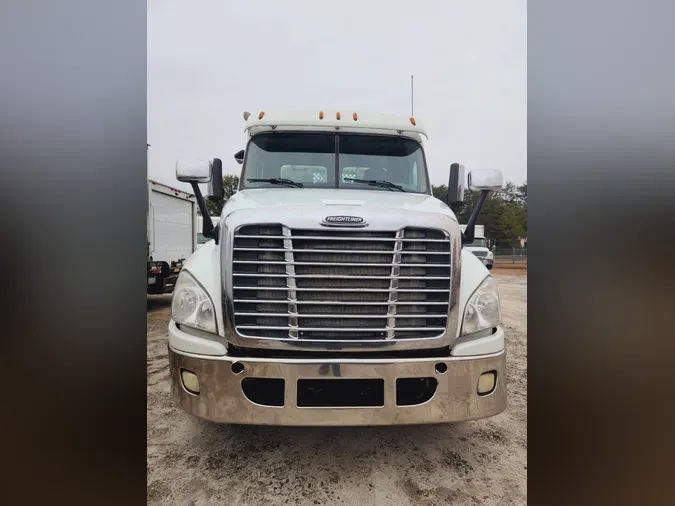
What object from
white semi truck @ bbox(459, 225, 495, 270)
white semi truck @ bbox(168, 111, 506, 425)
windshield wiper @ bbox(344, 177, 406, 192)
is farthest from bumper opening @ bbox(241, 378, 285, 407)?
white semi truck @ bbox(459, 225, 495, 270)

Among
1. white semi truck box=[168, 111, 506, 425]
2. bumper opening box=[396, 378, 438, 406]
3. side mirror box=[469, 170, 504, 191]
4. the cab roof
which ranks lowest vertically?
bumper opening box=[396, 378, 438, 406]

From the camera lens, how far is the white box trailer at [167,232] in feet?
27.4

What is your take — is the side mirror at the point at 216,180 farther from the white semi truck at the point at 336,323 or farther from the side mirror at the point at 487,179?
the side mirror at the point at 487,179

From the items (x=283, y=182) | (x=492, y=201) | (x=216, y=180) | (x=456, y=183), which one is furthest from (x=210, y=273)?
(x=492, y=201)

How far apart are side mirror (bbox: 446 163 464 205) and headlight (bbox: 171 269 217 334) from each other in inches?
114

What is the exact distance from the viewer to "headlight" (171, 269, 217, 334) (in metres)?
2.24

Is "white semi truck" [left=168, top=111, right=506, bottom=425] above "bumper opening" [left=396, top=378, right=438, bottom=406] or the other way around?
above

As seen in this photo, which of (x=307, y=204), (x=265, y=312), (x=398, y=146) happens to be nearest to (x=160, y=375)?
(x=265, y=312)

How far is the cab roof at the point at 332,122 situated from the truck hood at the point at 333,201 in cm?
79

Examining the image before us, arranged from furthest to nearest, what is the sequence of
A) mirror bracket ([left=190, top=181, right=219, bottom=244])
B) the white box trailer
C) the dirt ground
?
1. the white box trailer
2. mirror bracket ([left=190, top=181, right=219, bottom=244])
3. the dirt ground

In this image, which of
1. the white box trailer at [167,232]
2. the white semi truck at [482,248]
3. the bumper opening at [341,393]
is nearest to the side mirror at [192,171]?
the bumper opening at [341,393]

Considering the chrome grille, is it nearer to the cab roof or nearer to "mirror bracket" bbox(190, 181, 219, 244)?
"mirror bracket" bbox(190, 181, 219, 244)
